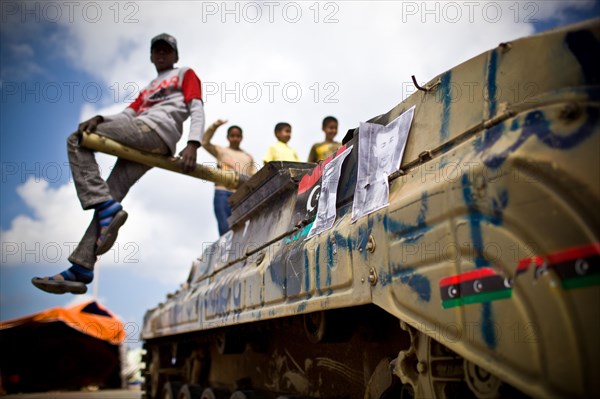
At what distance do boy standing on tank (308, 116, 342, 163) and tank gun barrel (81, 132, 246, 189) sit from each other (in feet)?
4.86

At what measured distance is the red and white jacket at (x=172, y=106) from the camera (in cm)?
522

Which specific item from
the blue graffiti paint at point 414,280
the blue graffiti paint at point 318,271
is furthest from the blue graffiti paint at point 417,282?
the blue graffiti paint at point 318,271

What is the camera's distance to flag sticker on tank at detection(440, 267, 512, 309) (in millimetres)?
1977

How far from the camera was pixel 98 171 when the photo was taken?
16.4 feet

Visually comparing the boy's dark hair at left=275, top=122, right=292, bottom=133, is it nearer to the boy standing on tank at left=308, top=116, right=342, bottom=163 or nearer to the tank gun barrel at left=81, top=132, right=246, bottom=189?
the boy standing on tank at left=308, top=116, right=342, bottom=163

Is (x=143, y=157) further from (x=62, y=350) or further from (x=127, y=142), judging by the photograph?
(x=62, y=350)

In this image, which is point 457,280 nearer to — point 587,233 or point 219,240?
point 587,233

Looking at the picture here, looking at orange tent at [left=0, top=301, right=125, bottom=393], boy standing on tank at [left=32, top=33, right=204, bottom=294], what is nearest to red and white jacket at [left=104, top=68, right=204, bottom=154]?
boy standing on tank at [left=32, top=33, right=204, bottom=294]

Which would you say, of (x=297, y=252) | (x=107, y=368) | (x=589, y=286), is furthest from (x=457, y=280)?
(x=107, y=368)

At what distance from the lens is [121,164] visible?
5.34 metres

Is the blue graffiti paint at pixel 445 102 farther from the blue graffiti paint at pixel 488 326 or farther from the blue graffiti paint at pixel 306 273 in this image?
the blue graffiti paint at pixel 306 273

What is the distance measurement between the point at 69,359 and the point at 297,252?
43.7 feet

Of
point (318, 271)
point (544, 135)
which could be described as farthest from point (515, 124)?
point (318, 271)

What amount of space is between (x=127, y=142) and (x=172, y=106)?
0.52 meters
